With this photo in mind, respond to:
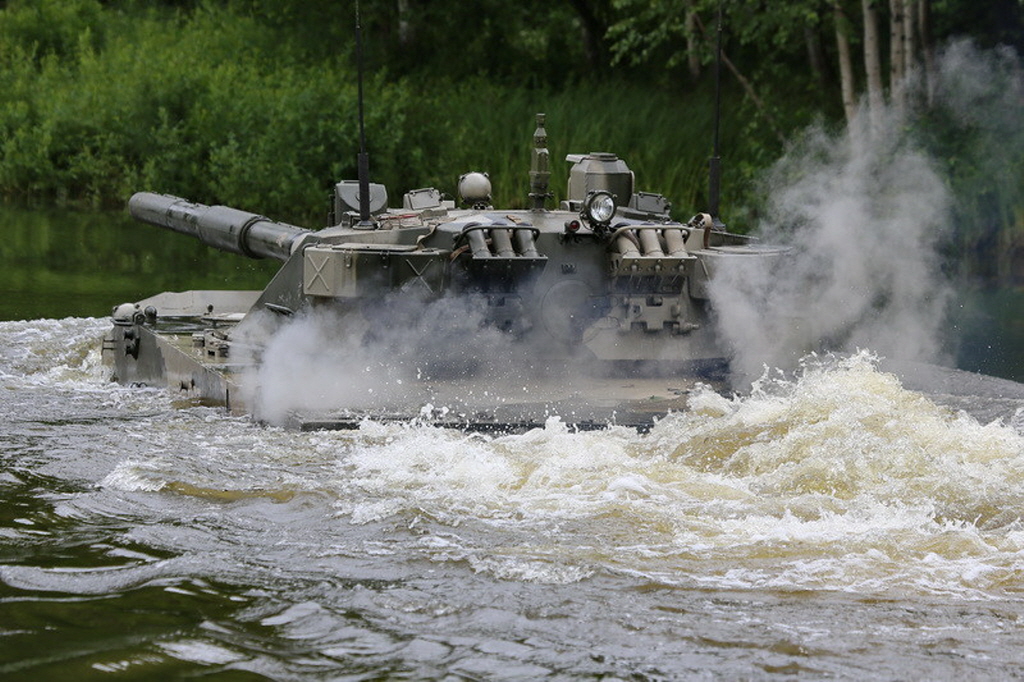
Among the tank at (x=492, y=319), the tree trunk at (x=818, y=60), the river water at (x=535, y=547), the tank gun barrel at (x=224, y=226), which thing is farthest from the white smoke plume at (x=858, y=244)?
the tank gun barrel at (x=224, y=226)

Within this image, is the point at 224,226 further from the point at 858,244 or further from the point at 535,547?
the point at 535,547

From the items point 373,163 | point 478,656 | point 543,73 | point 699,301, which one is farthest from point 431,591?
point 543,73

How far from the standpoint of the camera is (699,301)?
1180cm

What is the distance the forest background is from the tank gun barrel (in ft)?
28.8

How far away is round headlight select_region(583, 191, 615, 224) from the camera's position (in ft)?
37.5

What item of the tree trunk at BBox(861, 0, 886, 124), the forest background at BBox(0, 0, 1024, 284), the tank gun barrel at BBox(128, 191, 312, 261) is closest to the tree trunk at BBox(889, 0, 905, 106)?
the forest background at BBox(0, 0, 1024, 284)

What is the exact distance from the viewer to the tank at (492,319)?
11.1 meters

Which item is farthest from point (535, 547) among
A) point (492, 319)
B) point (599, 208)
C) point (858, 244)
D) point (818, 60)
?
point (818, 60)

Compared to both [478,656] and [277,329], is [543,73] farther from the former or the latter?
[478,656]

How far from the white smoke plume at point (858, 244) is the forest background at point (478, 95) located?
0.25 m

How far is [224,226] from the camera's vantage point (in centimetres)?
1434

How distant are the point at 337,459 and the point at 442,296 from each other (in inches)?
67.8

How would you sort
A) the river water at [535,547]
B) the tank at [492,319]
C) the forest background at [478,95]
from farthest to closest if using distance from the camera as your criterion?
1. the forest background at [478,95]
2. the tank at [492,319]
3. the river water at [535,547]

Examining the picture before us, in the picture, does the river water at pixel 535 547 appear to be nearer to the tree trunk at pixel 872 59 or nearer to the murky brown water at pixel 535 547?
the murky brown water at pixel 535 547
